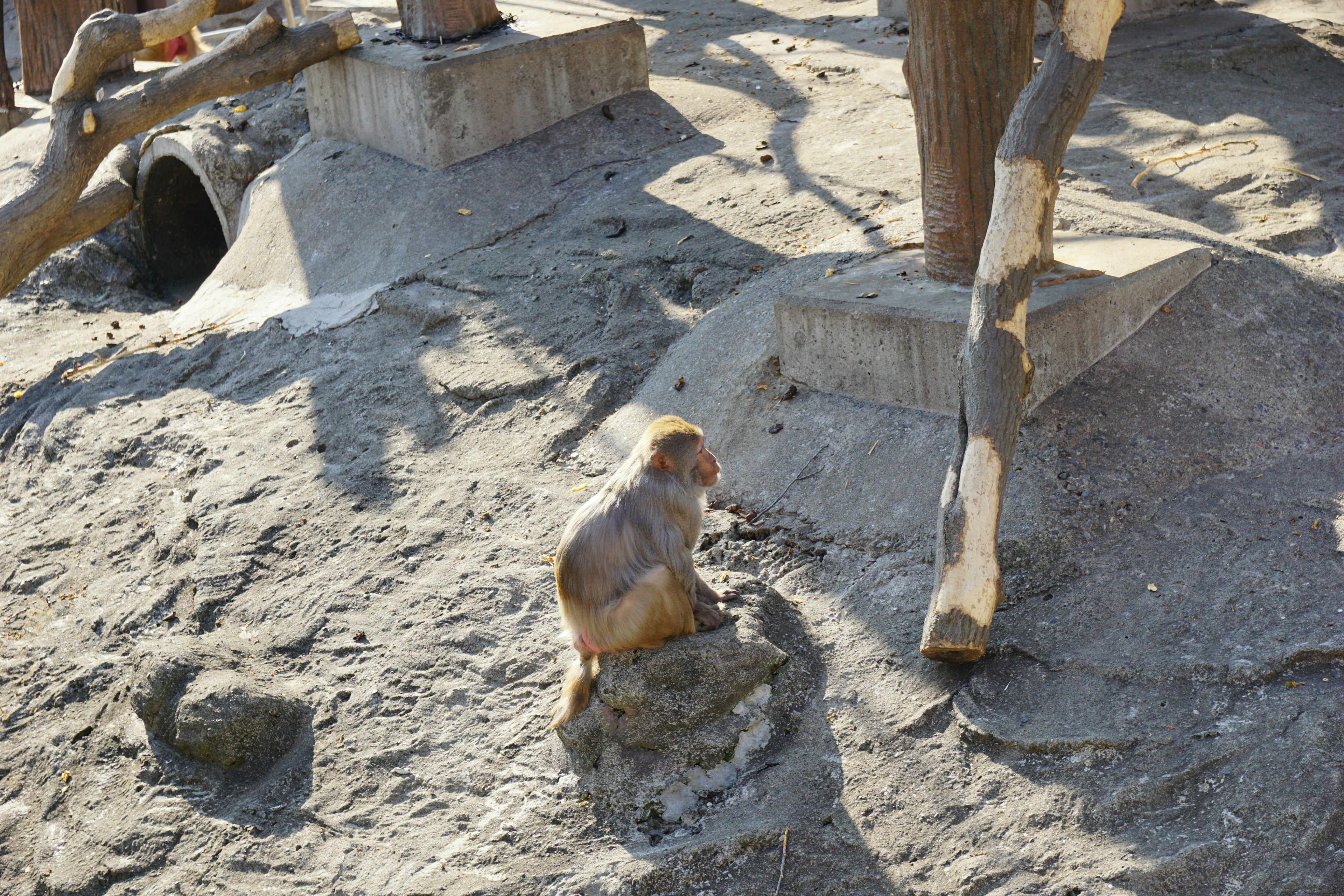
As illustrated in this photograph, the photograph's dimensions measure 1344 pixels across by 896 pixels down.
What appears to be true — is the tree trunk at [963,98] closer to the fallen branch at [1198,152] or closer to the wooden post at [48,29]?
the fallen branch at [1198,152]

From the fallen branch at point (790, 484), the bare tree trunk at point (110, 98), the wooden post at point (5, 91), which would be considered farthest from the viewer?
the wooden post at point (5, 91)

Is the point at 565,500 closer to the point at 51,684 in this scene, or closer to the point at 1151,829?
the point at 51,684

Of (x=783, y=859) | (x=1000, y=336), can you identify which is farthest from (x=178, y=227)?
(x=783, y=859)

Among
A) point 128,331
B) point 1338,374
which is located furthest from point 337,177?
point 1338,374

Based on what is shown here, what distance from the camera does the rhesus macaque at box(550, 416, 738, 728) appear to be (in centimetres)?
393

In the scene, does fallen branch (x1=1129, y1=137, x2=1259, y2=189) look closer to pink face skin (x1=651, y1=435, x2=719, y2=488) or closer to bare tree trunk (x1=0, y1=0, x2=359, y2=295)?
pink face skin (x1=651, y1=435, x2=719, y2=488)

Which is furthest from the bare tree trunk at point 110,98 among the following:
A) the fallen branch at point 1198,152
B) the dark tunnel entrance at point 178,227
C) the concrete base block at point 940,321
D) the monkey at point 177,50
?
the fallen branch at point 1198,152

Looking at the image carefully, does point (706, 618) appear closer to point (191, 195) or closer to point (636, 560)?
point (636, 560)

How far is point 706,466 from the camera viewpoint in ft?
13.5

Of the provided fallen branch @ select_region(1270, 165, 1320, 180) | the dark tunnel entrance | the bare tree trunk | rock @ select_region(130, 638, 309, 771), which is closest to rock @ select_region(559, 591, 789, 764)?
rock @ select_region(130, 638, 309, 771)

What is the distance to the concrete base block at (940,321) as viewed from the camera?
15.5 feet

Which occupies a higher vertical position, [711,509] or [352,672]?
[711,509]

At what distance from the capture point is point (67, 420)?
7.25 metres

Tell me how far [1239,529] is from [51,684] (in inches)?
197
